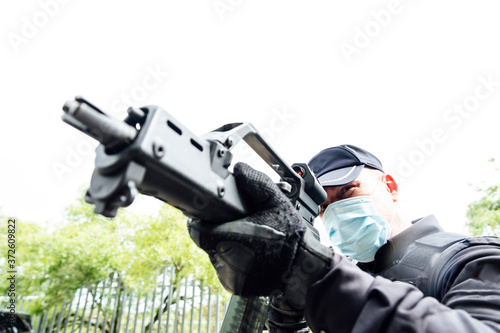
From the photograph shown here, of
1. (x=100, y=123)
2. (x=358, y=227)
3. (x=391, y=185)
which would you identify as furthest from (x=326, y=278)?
(x=391, y=185)

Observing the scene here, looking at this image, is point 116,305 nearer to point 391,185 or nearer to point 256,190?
point 391,185

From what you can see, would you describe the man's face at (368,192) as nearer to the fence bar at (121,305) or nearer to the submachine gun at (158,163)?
the submachine gun at (158,163)

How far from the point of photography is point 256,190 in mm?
1099

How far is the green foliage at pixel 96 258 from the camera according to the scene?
8086mm

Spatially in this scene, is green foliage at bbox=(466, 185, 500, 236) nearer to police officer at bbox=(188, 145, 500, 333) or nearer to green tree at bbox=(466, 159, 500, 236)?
green tree at bbox=(466, 159, 500, 236)

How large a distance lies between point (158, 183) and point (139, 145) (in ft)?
0.47

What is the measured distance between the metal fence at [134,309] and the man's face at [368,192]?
701 cm

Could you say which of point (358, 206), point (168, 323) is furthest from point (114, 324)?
point (358, 206)

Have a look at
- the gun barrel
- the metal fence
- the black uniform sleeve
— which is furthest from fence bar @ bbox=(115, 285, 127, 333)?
the gun barrel

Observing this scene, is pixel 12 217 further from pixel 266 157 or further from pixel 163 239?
pixel 266 157

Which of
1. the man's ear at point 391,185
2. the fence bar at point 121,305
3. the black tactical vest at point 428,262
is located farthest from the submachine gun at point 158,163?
the fence bar at point 121,305

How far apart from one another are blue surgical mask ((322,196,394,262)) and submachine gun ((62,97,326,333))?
1.44 meters

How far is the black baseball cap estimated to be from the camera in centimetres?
Result: 234

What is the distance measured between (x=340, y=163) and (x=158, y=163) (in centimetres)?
191
